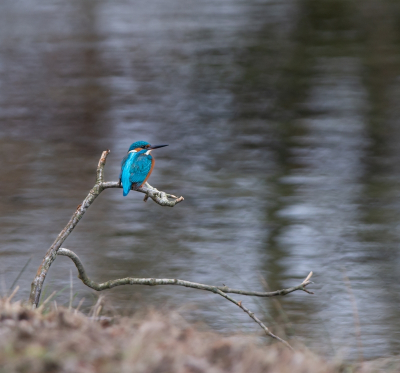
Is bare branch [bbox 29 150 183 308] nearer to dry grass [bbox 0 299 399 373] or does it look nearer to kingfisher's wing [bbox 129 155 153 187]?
kingfisher's wing [bbox 129 155 153 187]

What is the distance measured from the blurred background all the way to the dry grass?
69 cm

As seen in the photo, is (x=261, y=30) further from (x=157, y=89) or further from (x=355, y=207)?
(x=355, y=207)

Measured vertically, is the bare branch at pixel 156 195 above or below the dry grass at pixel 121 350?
above

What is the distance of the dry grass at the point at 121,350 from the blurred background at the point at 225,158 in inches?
27.0

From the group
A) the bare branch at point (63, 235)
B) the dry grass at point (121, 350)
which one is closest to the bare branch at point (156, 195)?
the bare branch at point (63, 235)

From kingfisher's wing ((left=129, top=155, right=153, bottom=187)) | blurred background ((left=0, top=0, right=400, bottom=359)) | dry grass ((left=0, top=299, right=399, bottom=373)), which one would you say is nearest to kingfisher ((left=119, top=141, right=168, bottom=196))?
kingfisher's wing ((left=129, top=155, right=153, bottom=187))

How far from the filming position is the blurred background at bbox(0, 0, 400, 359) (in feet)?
14.9

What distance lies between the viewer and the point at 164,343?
2.09m

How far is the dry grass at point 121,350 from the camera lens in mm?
1854

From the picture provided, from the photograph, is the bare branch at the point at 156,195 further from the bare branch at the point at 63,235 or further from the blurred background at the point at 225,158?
the blurred background at the point at 225,158

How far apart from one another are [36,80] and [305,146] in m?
5.29

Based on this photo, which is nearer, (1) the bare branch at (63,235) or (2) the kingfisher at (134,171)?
(1) the bare branch at (63,235)

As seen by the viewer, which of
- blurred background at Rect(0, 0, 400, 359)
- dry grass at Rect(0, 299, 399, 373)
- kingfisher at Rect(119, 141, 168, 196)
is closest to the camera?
dry grass at Rect(0, 299, 399, 373)

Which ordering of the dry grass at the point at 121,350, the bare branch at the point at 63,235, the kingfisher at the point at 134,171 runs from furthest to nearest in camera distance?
the kingfisher at the point at 134,171 < the bare branch at the point at 63,235 < the dry grass at the point at 121,350
